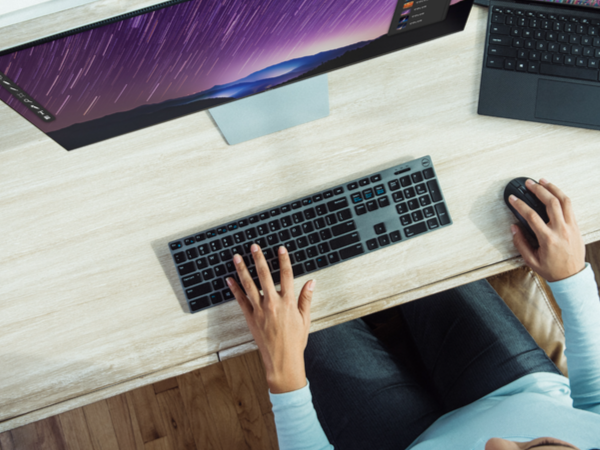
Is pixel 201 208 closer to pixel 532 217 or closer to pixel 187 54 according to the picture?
pixel 187 54

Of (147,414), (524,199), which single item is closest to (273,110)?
(524,199)

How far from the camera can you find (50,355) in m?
0.68

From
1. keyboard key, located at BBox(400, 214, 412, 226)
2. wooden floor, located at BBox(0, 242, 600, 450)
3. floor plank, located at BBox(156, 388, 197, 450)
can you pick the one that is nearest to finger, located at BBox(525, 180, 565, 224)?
keyboard key, located at BBox(400, 214, 412, 226)

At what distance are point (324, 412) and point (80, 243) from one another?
668mm

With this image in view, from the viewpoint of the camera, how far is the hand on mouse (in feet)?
2.23

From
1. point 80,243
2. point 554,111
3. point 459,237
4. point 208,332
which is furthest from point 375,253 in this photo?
point 80,243

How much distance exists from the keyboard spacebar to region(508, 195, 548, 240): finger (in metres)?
0.28

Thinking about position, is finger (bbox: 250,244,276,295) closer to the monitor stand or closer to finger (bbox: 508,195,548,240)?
the monitor stand

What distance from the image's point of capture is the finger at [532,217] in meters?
0.68

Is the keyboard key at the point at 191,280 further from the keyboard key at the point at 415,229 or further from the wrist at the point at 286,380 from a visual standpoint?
the keyboard key at the point at 415,229

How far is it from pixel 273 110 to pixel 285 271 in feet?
0.98

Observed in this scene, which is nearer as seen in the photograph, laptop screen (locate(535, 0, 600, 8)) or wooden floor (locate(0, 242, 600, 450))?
laptop screen (locate(535, 0, 600, 8))

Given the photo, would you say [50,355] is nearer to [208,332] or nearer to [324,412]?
[208,332]

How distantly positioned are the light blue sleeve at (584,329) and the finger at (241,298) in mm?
594
